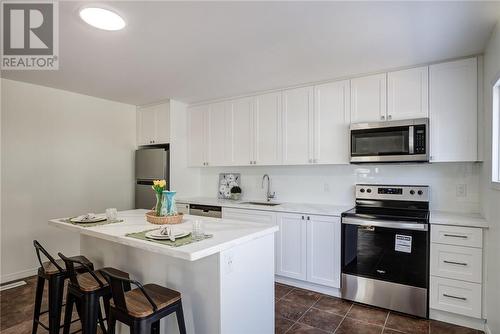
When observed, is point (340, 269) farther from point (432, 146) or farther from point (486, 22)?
point (486, 22)

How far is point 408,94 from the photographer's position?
2852 mm

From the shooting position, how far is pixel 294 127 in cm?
353

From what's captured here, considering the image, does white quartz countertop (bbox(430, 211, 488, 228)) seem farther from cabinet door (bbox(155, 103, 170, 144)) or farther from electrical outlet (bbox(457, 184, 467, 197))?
cabinet door (bbox(155, 103, 170, 144))

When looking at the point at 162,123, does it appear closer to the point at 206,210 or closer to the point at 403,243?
the point at 206,210

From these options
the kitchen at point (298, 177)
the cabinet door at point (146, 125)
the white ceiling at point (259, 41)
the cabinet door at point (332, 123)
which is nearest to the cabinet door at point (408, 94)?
the kitchen at point (298, 177)

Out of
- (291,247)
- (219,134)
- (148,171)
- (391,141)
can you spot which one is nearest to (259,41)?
(391,141)

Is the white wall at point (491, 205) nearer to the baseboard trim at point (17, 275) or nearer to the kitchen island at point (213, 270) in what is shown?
the kitchen island at point (213, 270)

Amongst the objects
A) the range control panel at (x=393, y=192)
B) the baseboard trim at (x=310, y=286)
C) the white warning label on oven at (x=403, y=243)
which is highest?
the range control panel at (x=393, y=192)

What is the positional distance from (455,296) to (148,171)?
12.9 feet

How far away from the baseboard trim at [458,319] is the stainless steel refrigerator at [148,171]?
11.4ft

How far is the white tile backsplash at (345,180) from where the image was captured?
2875 mm

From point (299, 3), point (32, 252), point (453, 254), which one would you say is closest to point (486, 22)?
point (299, 3)

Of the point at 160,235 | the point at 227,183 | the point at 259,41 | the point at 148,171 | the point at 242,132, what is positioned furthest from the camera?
the point at 227,183

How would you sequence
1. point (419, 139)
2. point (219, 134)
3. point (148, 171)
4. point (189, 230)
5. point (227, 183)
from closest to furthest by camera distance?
point (189, 230) → point (419, 139) → point (219, 134) → point (148, 171) → point (227, 183)
